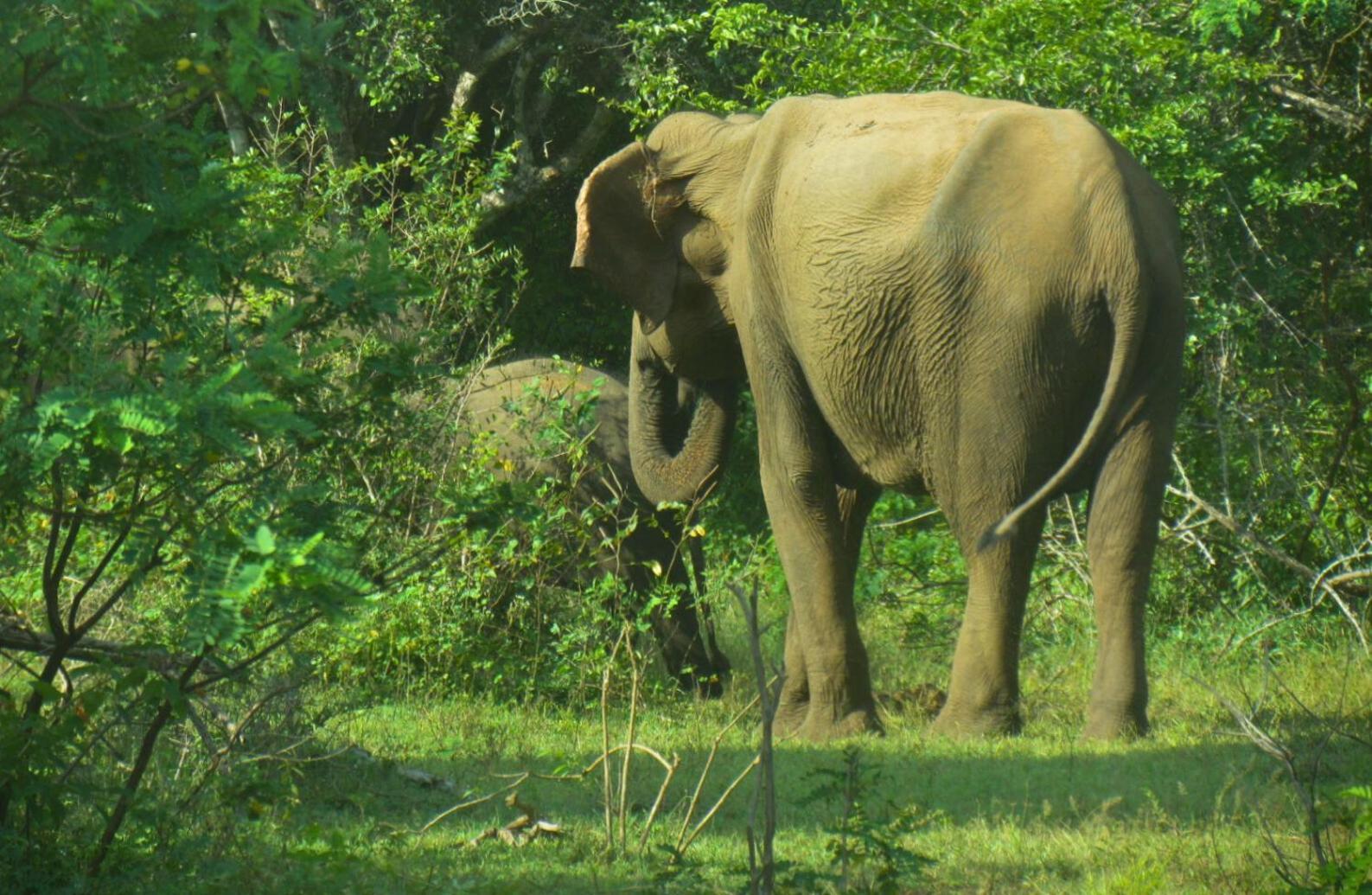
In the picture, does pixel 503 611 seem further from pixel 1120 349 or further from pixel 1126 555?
pixel 1120 349

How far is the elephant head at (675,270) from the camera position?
10039mm

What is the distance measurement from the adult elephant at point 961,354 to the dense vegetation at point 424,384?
1.93ft

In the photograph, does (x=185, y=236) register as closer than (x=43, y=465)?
No

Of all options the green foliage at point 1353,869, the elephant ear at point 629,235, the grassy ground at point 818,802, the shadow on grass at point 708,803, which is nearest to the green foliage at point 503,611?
the grassy ground at point 818,802

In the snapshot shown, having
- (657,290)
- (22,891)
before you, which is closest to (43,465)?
(22,891)

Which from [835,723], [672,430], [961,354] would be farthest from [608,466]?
[961,354]

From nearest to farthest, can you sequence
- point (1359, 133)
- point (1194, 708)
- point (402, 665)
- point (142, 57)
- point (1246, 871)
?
point (142, 57), point (1246, 871), point (1194, 708), point (402, 665), point (1359, 133)

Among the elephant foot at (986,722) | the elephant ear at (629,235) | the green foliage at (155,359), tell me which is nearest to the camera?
the green foliage at (155,359)

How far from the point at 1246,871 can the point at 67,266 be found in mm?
3612

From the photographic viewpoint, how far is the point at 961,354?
26.6 ft

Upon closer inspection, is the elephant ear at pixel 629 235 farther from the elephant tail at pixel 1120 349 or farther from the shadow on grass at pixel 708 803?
the elephant tail at pixel 1120 349

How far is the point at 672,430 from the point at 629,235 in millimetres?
1185

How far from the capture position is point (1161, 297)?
7996mm

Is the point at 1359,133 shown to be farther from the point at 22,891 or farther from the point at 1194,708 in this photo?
the point at 22,891
